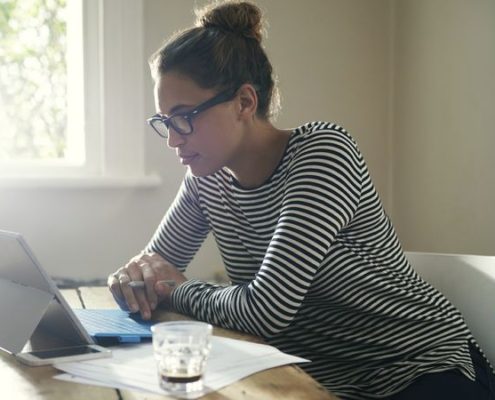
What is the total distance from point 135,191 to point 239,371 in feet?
4.60

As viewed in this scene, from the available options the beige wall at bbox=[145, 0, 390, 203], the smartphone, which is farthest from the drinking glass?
the beige wall at bbox=[145, 0, 390, 203]

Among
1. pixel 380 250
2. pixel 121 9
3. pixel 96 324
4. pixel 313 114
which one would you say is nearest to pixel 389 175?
pixel 313 114

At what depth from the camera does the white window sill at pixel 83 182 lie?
82.0 inches

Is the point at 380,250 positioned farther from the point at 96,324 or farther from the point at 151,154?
the point at 151,154

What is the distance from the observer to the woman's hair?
1.36m

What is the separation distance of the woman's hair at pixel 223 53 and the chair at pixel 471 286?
0.46 m

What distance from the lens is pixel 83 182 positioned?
84.4 inches

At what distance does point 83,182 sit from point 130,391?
1.40 meters

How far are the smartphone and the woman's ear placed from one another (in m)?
0.59

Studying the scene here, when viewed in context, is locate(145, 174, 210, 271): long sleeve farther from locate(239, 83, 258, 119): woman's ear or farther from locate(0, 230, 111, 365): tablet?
locate(0, 230, 111, 365): tablet

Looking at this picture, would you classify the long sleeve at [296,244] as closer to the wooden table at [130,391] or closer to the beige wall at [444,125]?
the wooden table at [130,391]

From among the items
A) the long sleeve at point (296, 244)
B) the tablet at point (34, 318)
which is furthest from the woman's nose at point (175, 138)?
the tablet at point (34, 318)

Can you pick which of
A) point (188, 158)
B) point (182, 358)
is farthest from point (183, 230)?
point (182, 358)

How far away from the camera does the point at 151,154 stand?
7.38ft
